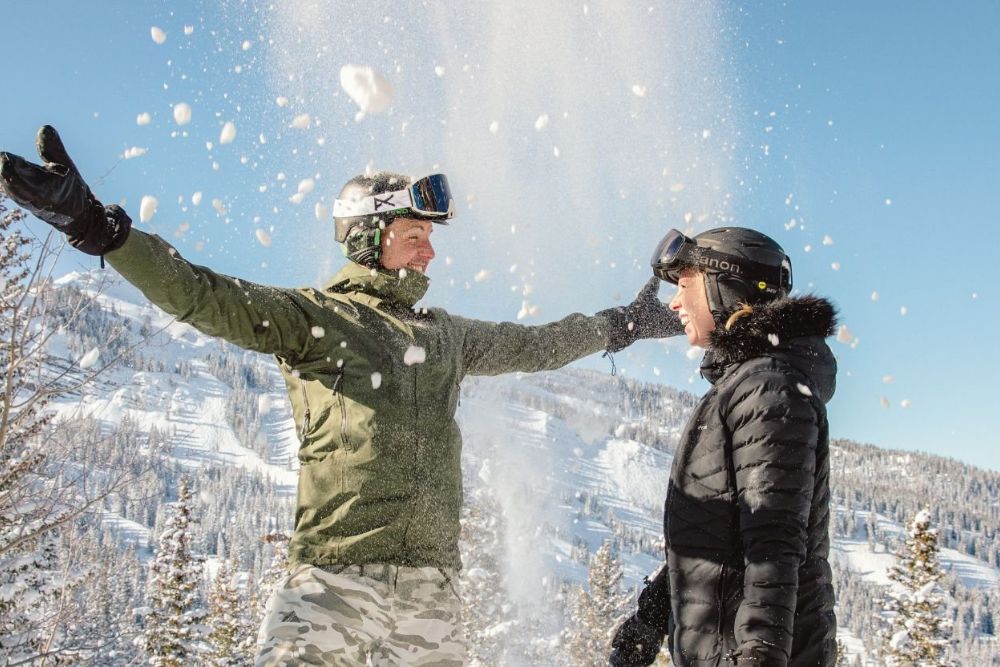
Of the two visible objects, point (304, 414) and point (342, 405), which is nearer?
point (342, 405)

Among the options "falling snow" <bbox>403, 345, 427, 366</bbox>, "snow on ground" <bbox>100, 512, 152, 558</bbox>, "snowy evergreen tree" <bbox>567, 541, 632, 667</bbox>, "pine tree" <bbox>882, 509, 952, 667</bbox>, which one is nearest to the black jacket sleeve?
"falling snow" <bbox>403, 345, 427, 366</bbox>

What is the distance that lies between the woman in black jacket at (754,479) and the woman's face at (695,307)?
0.05ft

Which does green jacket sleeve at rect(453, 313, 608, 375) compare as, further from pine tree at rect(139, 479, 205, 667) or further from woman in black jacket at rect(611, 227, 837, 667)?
pine tree at rect(139, 479, 205, 667)

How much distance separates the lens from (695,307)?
325cm

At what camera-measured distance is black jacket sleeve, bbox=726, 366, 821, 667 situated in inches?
94.1

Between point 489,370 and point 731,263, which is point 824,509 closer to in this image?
point 731,263

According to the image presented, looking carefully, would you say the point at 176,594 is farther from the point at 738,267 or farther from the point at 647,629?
the point at 738,267

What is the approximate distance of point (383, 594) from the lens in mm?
3066

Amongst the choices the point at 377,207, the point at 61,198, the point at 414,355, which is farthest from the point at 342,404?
the point at 61,198

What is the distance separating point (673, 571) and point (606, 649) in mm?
29589

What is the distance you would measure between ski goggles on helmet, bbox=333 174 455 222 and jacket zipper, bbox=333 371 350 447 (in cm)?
96

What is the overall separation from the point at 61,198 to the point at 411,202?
1634 mm

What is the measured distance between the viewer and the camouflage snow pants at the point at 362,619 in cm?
285

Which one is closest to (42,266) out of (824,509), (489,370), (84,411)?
(84,411)
